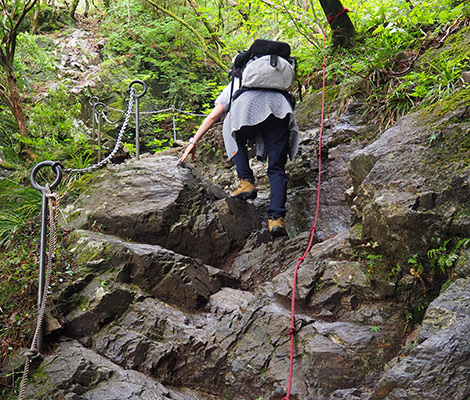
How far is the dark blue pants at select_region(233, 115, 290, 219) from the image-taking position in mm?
4492

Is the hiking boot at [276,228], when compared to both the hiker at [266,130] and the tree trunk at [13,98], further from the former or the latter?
the tree trunk at [13,98]

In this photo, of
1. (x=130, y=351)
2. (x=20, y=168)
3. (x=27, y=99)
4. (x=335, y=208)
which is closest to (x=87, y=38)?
(x=27, y=99)

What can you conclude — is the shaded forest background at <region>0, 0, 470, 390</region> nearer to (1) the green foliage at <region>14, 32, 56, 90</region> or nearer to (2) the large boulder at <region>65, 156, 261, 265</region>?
(1) the green foliage at <region>14, 32, 56, 90</region>

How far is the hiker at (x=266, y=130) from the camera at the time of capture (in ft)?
14.4

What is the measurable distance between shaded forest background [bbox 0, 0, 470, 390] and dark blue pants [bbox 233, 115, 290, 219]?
39.0 inches

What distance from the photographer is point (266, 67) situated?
4.38 m

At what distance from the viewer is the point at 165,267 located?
3725 millimetres

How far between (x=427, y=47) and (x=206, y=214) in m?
4.29

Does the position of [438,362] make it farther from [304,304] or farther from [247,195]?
[247,195]

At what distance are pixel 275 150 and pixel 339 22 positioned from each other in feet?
12.3

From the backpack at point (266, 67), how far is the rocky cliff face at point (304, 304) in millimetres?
1301

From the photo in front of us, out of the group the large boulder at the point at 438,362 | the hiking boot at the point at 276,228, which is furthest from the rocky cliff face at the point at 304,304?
the hiking boot at the point at 276,228

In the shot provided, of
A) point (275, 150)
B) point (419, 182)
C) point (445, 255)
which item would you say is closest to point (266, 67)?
point (275, 150)

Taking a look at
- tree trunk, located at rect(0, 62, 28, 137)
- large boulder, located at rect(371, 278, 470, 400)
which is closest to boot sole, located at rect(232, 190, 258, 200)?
large boulder, located at rect(371, 278, 470, 400)
